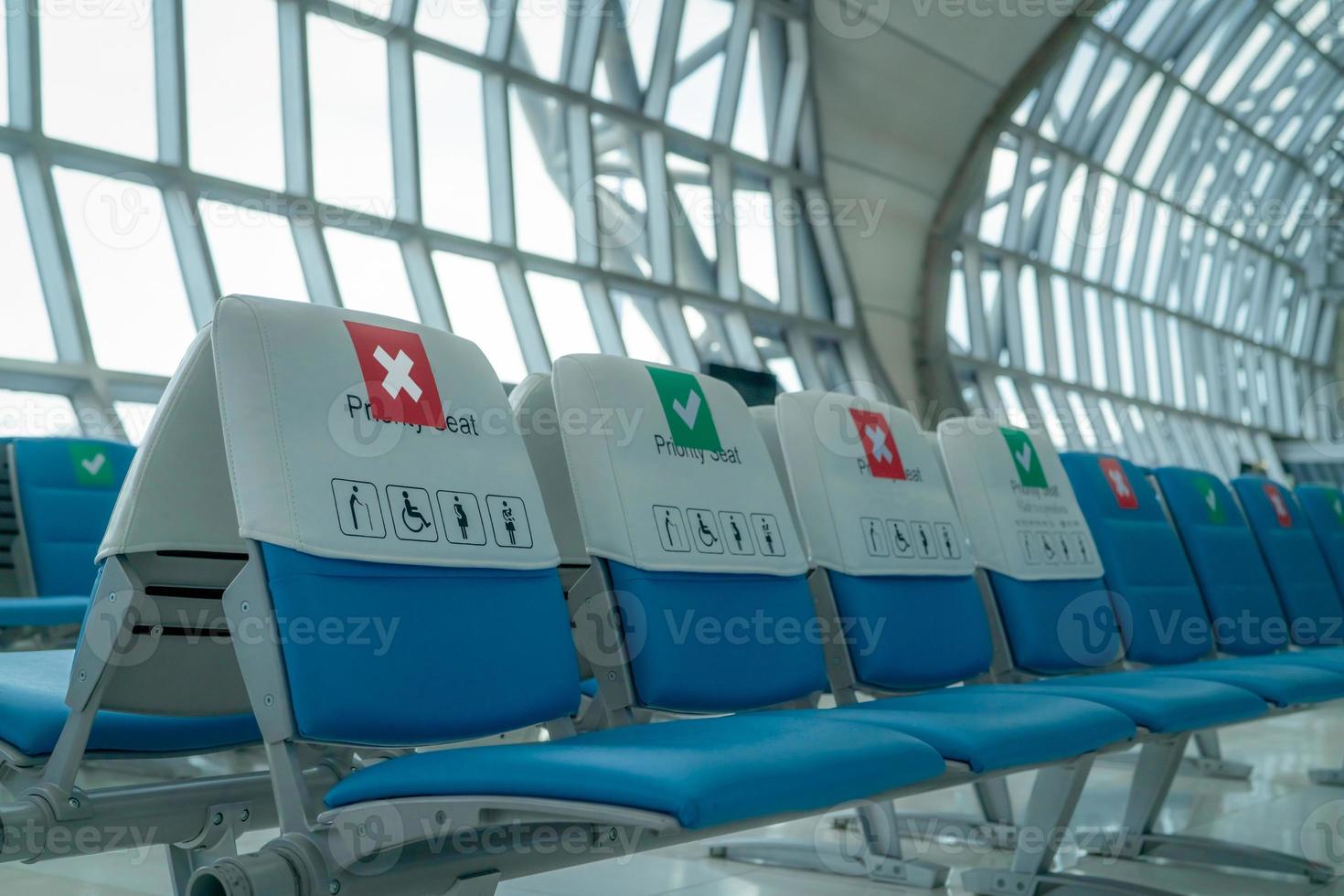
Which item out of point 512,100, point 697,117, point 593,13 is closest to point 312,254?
point 512,100

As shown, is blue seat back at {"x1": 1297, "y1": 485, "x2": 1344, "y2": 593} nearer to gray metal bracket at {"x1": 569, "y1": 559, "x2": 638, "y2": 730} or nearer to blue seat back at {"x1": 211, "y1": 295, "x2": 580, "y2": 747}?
gray metal bracket at {"x1": 569, "y1": 559, "x2": 638, "y2": 730}

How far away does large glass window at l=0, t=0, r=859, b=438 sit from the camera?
17.4ft

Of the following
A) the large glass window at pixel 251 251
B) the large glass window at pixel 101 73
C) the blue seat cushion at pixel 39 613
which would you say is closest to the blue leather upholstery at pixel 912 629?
the blue seat cushion at pixel 39 613

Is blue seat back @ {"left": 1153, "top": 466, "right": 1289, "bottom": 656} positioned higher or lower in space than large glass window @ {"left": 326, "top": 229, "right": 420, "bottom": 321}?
lower

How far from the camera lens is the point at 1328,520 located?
160 inches

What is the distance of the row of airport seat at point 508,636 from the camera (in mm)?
1257

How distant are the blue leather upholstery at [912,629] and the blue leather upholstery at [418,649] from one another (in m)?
0.69

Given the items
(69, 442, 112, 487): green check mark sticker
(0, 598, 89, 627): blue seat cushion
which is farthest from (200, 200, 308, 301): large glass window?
(0, 598, 89, 627): blue seat cushion

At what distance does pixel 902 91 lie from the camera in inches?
433

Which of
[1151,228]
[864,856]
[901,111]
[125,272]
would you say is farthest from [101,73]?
[1151,228]

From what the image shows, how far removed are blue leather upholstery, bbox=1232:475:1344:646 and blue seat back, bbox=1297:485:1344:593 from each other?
64 mm

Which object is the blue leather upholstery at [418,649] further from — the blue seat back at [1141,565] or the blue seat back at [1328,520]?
the blue seat back at [1328,520]

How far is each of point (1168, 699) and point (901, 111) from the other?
989 cm

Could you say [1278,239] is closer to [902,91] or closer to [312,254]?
[902,91]
